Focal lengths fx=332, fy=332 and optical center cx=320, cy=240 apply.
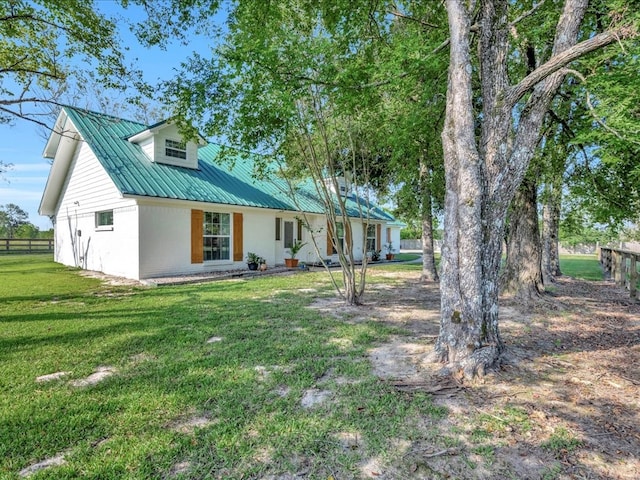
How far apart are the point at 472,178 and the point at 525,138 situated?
0.79 meters

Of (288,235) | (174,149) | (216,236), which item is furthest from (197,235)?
(288,235)

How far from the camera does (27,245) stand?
2097 centimetres

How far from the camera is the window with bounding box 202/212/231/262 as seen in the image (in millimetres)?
11055

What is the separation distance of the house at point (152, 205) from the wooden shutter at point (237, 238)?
0.12 feet

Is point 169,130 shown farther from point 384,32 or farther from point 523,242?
point 523,242

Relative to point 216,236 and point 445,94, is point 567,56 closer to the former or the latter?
point 445,94

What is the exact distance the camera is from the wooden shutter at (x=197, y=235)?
10.5m

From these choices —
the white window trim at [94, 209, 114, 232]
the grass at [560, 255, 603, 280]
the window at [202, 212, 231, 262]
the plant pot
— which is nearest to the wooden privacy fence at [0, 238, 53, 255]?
the white window trim at [94, 209, 114, 232]

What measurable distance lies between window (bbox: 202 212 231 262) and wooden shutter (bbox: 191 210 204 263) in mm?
230

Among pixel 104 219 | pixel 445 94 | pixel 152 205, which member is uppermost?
pixel 445 94

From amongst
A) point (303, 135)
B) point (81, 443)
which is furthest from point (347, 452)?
point (303, 135)

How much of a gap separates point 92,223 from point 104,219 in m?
0.87

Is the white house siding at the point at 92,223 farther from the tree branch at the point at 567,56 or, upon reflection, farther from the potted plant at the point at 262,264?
the tree branch at the point at 567,56

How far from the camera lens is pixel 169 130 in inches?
434
